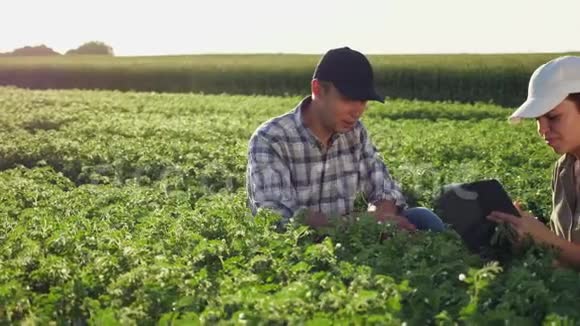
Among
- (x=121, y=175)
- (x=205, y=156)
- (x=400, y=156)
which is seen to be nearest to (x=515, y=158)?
(x=400, y=156)

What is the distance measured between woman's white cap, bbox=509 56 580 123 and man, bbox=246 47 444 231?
0.99 metres

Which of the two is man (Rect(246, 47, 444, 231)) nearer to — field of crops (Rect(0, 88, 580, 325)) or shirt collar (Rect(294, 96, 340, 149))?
shirt collar (Rect(294, 96, 340, 149))

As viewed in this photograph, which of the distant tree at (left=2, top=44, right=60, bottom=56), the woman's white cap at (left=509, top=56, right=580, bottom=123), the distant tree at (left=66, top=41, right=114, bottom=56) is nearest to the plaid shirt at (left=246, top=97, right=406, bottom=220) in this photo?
the woman's white cap at (left=509, top=56, right=580, bottom=123)

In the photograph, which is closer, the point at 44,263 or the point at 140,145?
the point at 44,263

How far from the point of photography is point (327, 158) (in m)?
5.67

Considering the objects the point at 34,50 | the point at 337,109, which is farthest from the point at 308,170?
the point at 34,50

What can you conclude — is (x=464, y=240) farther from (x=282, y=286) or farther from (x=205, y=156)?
(x=205, y=156)

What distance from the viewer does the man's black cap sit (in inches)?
199

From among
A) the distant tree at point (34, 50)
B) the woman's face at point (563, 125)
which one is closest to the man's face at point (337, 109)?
the woman's face at point (563, 125)

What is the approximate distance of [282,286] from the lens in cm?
374

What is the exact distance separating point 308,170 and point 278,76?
123 feet

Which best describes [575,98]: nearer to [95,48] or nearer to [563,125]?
[563,125]

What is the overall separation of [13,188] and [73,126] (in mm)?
7679

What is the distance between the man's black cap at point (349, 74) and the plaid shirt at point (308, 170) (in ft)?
1.57
